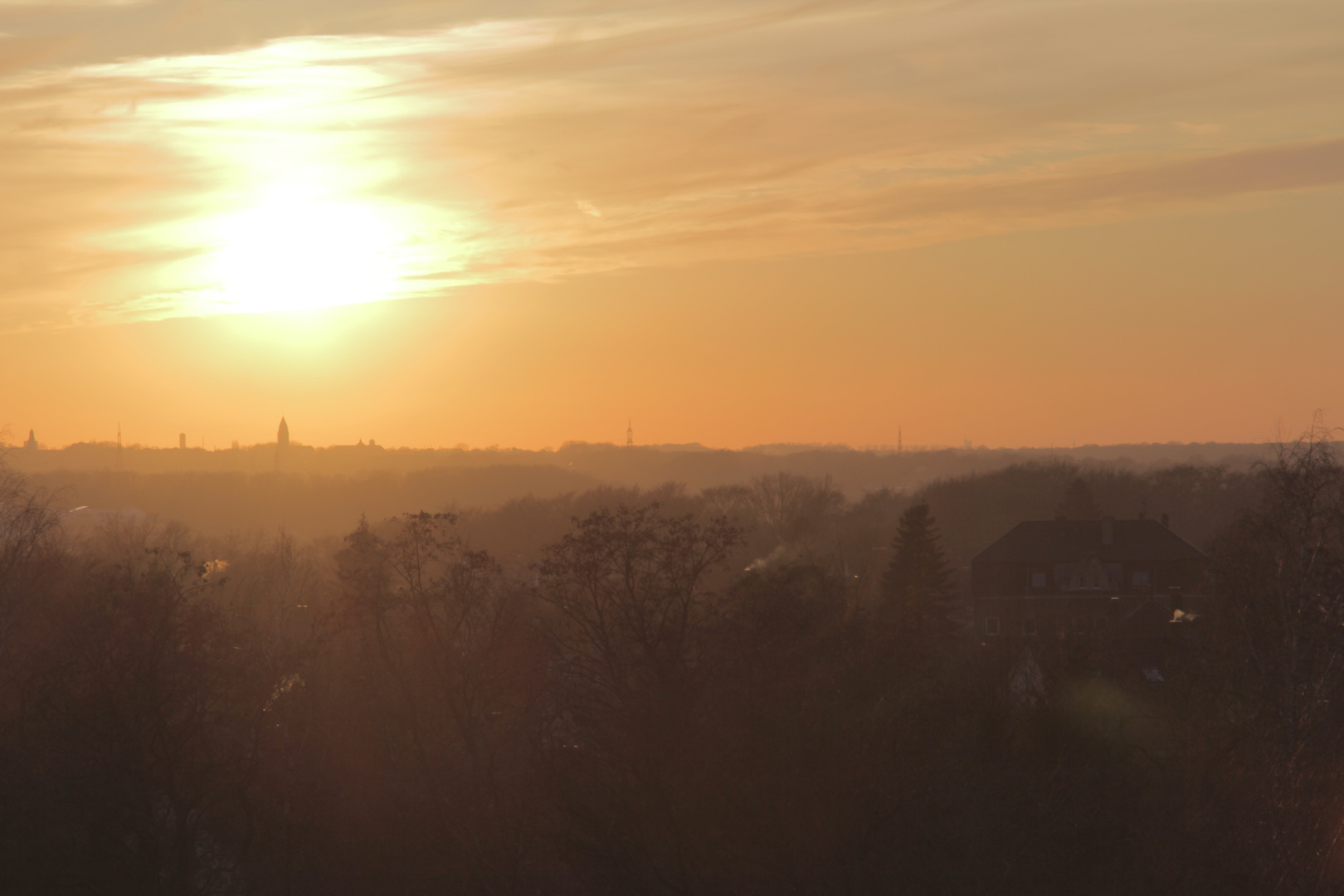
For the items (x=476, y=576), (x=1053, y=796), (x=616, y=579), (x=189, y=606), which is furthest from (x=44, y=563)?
(x=1053, y=796)

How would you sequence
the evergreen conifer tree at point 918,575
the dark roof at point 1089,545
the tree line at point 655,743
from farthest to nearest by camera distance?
the dark roof at point 1089,545
the evergreen conifer tree at point 918,575
the tree line at point 655,743

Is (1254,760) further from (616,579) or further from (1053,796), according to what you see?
(616,579)

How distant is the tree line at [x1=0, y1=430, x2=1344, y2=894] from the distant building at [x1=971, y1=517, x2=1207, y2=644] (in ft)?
84.3

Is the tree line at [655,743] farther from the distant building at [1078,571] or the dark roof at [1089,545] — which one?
the dark roof at [1089,545]

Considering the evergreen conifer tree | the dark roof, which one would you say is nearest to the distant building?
the dark roof

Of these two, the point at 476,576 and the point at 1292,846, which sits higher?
the point at 476,576

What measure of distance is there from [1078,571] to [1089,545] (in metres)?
1.44

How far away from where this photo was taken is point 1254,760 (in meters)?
18.4

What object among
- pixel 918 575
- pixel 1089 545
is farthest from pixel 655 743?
pixel 1089 545

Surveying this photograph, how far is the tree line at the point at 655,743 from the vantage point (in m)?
15.2

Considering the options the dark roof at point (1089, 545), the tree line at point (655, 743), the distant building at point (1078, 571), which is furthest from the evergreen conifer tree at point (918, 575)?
the tree line at point (655, 743)

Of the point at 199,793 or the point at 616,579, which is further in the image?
the point at 616,579

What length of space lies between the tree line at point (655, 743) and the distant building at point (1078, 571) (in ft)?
84.3

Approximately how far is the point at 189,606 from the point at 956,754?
51.4 feet
